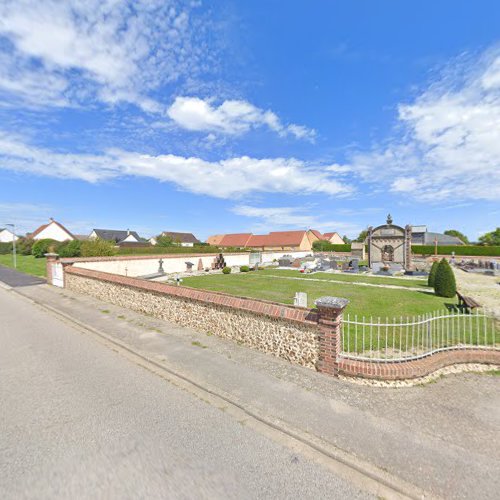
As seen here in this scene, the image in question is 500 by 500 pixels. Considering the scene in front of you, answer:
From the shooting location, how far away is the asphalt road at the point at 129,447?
10.6 feet

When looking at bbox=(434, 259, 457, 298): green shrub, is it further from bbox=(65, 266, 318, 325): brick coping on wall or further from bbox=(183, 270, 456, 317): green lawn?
bbox=(65, 266, 318, 325): brick coping on wall

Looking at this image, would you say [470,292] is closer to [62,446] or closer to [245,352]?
[245,352]

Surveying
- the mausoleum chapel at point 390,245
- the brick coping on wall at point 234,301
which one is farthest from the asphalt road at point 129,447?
the mausoleum chapel at point 390,245

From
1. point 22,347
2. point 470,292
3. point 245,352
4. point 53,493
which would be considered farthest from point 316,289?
point 53,493

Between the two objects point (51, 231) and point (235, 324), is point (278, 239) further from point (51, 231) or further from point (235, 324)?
point (235, 324)

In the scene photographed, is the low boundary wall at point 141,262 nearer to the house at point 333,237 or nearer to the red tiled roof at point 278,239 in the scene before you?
the red tiled roof at point 278,239

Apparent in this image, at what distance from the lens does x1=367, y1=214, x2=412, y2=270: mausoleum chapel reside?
30297 mm

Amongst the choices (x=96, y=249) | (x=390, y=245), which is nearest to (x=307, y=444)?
(x=96, y=249)

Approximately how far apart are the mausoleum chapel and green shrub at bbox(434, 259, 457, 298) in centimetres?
1544

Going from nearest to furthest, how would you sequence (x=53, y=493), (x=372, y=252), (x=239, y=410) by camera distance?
A: (x=53, y=493) < (x=239, y=410) < (x=372, y=252)

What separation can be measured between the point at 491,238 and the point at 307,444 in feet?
244

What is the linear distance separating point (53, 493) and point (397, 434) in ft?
15.0

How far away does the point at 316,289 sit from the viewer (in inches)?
656

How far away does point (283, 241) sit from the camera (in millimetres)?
71312
